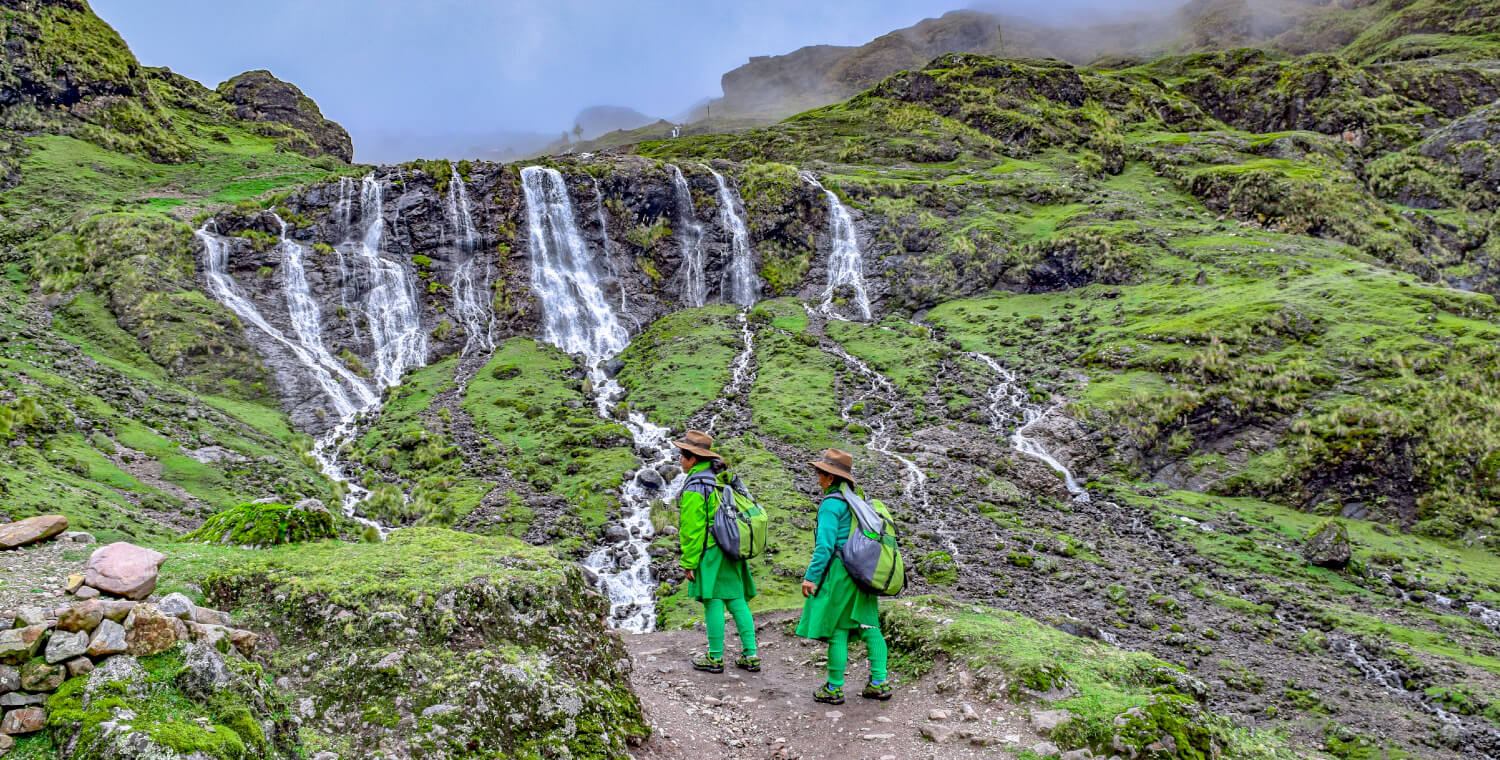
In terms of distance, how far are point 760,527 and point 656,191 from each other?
6004 centimetres

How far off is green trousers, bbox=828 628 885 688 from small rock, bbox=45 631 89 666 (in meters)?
7.53

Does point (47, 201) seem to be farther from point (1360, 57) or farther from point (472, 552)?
point (1360, 57)

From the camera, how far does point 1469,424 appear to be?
3106 centimetres

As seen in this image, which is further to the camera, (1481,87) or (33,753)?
(1481,87)

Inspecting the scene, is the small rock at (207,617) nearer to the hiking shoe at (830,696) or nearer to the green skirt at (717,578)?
the green skirt at (717,578)

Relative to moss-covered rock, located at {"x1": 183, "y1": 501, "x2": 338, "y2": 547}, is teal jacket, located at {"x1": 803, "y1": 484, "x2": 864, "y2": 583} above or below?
below

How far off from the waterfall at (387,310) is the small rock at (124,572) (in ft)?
152

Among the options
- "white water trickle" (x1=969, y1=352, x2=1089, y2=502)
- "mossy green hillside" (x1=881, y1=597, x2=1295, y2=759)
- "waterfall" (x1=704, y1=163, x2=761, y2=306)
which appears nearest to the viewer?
"mossy green hillside" (x1=881, y1=597, x2=1295, y2=759)

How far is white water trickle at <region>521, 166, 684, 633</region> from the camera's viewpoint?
35.9 metres

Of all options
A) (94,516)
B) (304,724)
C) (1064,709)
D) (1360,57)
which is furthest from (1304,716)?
(1360,57)

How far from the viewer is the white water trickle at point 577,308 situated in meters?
35.9

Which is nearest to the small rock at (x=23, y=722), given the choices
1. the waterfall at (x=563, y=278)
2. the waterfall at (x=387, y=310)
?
the waterfall at (x=387, y=310)

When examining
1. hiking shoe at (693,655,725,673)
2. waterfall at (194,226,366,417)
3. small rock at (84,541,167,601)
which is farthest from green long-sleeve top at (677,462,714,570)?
waterfall at (194,226,366,417)

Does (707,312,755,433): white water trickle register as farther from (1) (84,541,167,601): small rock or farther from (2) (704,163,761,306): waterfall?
(1) (84,541,167,601): small rock
